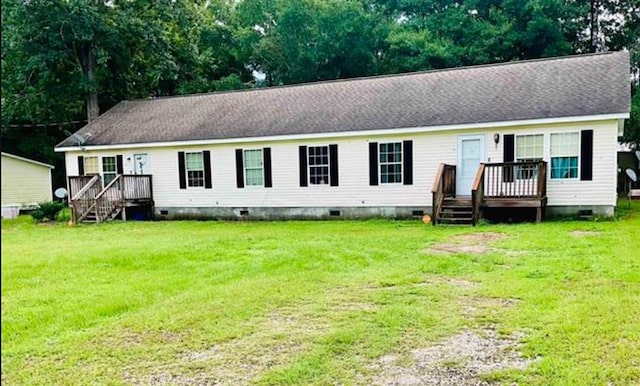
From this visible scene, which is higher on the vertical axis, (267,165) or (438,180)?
(267,165)

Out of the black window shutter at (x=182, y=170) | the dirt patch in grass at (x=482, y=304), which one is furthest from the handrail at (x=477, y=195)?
the black window shutter at (x=182, y=170)

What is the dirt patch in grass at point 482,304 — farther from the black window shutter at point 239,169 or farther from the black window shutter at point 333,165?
the black window shutter at point 239,169

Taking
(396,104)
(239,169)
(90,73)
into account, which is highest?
(90,73)

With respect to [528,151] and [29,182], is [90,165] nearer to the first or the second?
[29,182]

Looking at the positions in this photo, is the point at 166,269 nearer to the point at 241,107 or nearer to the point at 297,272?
the point at 297,272

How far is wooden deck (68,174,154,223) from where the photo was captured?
51.1 feet

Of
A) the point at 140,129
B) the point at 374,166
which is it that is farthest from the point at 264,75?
the point at 374,166

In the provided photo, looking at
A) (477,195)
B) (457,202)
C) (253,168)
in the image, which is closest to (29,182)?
(253,168)

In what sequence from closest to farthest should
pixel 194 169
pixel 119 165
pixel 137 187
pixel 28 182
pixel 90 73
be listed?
pixel 194 169 < pixel 137 187 < pixel 119 165 < pixel 28 182 < pixel 90 73

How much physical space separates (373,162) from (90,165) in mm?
10132

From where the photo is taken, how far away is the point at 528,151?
12.8 metres

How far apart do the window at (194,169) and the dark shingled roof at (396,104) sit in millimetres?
634

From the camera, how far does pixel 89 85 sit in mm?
21469

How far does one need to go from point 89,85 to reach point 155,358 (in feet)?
65.9
